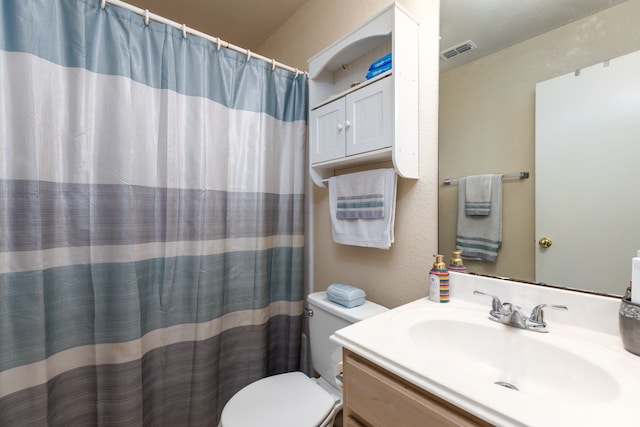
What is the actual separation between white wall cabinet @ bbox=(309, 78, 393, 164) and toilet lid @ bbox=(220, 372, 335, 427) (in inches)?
40.0

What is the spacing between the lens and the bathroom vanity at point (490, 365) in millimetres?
487

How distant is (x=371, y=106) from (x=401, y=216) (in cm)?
48

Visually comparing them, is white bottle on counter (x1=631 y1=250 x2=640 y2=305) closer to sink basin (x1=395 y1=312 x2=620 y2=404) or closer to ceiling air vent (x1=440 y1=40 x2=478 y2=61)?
sink basin (x1=395 y1=312 x2=620 y2=404)

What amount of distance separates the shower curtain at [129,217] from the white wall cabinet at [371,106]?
288mm

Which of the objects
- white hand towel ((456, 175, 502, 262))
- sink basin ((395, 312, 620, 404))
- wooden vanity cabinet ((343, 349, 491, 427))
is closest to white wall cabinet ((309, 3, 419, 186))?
white hand towel ((456, 175, 502, 262))

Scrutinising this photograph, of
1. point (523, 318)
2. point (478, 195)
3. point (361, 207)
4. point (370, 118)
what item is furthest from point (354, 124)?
point (523, 318)

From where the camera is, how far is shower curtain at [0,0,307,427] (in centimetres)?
93

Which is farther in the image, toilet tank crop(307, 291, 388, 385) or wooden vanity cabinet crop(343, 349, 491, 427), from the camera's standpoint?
toilet tank crop(307, 291, 388, 385)

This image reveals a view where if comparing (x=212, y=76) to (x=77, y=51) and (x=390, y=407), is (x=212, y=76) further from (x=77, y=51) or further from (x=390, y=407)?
(x=390, y=407)

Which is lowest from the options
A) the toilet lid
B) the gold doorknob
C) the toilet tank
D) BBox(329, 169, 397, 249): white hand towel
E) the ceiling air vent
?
the toilet lid

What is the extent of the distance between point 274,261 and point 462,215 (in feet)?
3.17

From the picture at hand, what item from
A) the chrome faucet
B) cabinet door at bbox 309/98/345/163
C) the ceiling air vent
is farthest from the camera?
cabinet door at bbox 309/98/345/163

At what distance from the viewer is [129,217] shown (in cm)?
110

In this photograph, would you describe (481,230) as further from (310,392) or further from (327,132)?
(310,392)
